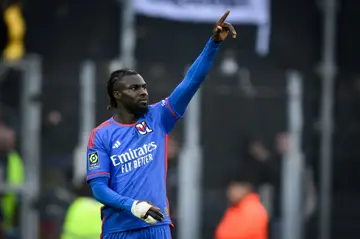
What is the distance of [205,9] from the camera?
41.3ft

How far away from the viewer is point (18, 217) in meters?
12.6

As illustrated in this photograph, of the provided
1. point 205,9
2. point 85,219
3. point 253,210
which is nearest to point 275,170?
point 205,9

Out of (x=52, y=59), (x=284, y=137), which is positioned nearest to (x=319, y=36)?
(x=284, y=137)

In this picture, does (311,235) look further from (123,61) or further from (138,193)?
(138,193)

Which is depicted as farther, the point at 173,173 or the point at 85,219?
the point at 173,173

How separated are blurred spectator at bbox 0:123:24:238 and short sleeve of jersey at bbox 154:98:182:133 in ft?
19.7

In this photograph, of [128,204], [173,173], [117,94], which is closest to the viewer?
[128,204]

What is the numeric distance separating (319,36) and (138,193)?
6.96 meters

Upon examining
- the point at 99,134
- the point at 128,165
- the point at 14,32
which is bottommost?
the point at 128,165

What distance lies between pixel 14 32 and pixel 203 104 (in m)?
2.36

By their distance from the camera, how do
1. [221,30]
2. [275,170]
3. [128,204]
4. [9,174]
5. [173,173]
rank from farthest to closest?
[275,170] < [9,174] < [173,173] < [221,30] < [128,204]

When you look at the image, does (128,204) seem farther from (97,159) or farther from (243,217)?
(243,217)

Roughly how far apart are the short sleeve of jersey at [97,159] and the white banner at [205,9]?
6.09 m

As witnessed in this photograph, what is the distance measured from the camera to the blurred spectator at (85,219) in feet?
31.2
